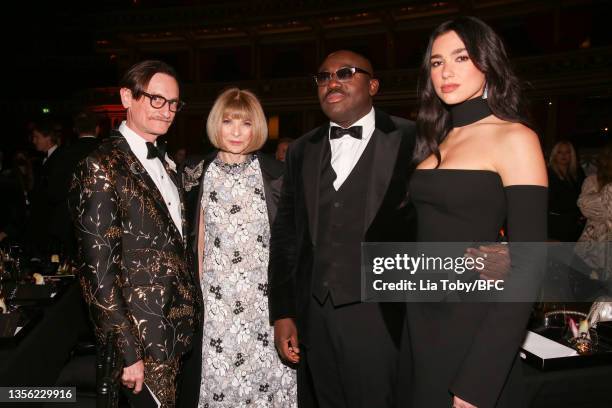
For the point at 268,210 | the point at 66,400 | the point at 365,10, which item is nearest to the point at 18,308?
the point at 66,400

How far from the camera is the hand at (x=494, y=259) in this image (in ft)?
5.49

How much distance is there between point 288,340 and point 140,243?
3.26 feet

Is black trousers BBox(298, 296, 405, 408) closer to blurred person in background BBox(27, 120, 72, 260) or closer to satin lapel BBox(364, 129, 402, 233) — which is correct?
satin lapel BBox(364, 129, 402, 233)

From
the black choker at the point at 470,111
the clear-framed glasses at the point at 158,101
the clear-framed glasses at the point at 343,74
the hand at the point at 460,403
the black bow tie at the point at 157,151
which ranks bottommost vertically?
the hand at the point at 460,403

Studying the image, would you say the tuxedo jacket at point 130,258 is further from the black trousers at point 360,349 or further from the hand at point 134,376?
the black trousers at point 360,349

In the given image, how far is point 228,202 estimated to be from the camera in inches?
117

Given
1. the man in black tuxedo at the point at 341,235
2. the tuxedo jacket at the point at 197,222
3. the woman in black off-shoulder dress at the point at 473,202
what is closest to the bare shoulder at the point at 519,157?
the woman in black off-shoulder dress at the point at 473,202

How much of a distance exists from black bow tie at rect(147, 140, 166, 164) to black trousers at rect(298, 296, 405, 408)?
1077 mm

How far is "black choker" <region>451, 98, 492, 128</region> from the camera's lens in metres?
1.83

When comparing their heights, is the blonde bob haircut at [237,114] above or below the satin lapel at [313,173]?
above

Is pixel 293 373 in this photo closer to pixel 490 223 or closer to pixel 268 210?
pixel 268 210

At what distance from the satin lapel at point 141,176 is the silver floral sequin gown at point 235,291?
0.60m

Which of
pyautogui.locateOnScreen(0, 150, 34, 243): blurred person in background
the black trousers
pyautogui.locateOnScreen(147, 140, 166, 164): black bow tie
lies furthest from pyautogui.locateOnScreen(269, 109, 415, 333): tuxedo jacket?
pyautogui.locateOnScreen(0, 150, 34, 243): blurred person in background

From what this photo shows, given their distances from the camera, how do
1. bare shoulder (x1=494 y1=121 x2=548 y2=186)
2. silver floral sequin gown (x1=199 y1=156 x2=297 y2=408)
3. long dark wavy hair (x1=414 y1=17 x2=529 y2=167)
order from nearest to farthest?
bare shoulder (x1=494 y1=121 x2=548 y2=186), long dark wavy hair (x1=414 y1=17 x2=529 y2=167), silver floral sequin gown (x1=199 y1=156 x2=297 y2=408)
